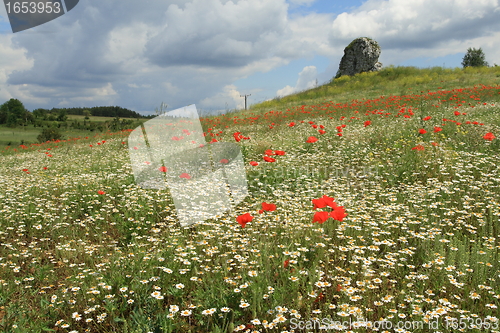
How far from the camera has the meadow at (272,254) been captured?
105 inches

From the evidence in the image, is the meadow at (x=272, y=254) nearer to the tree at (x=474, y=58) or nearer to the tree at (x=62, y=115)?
the tree at (x=62, y=115)

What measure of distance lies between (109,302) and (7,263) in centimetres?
200

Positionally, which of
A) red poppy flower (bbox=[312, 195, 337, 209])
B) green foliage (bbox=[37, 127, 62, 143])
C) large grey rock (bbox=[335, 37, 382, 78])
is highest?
large grey rock (bbox=[335, 37, 382, 78])

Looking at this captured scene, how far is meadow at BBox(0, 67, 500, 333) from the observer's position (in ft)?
8.72

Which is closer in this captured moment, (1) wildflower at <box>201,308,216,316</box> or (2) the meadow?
(1) wildflower at <box>201,308,216,316</box>

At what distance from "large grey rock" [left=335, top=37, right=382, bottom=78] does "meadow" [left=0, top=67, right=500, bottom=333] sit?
37439 mm

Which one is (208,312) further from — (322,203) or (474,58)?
(474,58)

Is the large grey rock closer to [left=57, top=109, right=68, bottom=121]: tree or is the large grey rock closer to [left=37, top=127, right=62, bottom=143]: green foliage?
[left=37, top=127, right=62, bottom=143]: green foliage

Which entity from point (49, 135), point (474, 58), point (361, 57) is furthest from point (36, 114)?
point (474, 58)

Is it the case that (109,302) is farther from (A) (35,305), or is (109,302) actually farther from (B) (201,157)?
(B) (201,157)

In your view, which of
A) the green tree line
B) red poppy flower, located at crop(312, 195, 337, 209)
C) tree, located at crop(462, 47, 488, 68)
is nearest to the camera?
red poppy flower, located at crop(312, 195, 337, 209)

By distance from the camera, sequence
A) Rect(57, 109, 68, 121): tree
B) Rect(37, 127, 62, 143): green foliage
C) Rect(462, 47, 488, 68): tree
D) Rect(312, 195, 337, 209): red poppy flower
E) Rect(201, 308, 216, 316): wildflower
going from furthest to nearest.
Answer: Rect(462, 47, 488, 68): tree
Rect(57, 109, 68, 121): tree
Rect(37, 127, 62, 143): green foliage
Rect(312, 195, 337, 209): red poppy flower
Rect(201, 308, 216, 316): wildflower

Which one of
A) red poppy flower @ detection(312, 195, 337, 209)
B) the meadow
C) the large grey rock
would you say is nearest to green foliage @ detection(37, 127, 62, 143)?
the meadow

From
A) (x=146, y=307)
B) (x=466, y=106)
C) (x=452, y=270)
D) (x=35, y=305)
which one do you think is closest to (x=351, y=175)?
(x=452, y=270)
